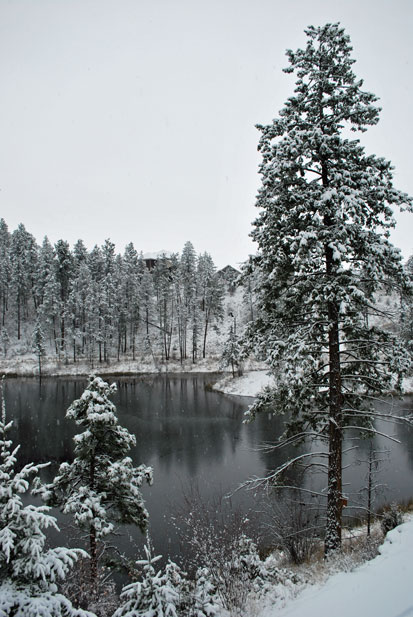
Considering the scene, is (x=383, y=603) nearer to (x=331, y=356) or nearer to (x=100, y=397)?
(x=331, y=356)

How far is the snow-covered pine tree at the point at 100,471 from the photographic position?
30.5 ft

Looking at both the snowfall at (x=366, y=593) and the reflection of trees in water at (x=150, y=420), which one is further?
the reflection of trees in water at (x=150, y=420)

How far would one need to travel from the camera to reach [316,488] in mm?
17219

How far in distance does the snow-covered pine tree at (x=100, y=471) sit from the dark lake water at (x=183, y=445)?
1794mm

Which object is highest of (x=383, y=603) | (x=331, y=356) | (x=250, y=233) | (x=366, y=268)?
(x=250, y=233)

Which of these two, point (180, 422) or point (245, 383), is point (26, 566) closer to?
point (180, 422)

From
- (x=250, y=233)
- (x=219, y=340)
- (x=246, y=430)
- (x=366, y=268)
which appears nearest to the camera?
(x=366, y=268)

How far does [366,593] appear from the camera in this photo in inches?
219

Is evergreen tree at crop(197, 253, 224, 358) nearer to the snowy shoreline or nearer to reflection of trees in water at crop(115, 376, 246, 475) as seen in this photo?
the snowy shoreline

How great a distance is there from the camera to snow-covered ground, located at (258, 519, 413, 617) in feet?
16.6

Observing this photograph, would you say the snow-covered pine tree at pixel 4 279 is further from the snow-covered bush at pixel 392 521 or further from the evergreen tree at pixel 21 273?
the snow-covered bush at pixel 392 521

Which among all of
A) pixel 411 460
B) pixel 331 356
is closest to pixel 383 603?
pixel 331 356

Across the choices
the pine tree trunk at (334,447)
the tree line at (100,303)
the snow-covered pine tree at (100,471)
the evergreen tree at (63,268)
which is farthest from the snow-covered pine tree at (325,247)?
the evergreen tree at (63,268)

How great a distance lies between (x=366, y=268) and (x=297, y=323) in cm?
208
